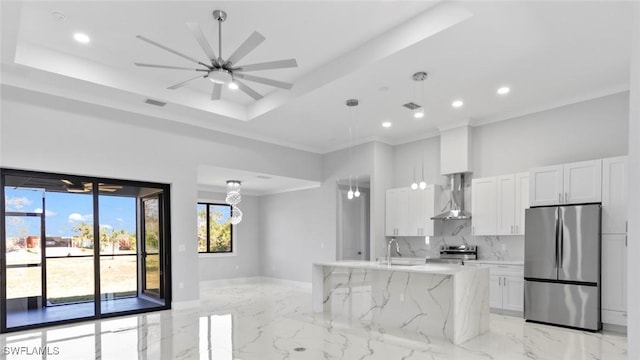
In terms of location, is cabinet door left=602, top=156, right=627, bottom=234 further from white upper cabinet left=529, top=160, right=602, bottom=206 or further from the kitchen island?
the kitchen island

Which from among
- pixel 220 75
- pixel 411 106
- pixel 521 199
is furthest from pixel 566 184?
pixel 220 75

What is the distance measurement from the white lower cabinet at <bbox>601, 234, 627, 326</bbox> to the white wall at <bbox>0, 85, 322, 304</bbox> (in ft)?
18.8

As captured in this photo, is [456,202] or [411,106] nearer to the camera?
[411,106]

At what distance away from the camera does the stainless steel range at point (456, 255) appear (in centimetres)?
668

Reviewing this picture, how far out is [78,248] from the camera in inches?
226

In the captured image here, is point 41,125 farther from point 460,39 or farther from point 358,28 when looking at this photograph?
point 460,39

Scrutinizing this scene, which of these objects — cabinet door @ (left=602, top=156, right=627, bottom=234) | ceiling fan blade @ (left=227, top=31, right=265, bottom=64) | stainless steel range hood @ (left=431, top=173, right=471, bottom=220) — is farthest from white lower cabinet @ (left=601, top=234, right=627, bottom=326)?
ceiling fan blade @ (left=227, top=31, right=265, bottom=64)

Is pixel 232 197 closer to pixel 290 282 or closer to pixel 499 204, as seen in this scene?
pixel 290 282

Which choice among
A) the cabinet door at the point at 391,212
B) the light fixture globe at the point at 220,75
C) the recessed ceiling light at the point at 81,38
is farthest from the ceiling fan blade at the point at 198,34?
the cabinet door at the point at 391,212

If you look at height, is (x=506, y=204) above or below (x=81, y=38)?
below

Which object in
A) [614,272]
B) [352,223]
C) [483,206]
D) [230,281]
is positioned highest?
[483,206]

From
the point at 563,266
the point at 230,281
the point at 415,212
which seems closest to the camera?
the point at 563,266

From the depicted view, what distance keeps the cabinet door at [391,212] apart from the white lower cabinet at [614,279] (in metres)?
3.55

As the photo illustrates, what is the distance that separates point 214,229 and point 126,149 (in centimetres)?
463
